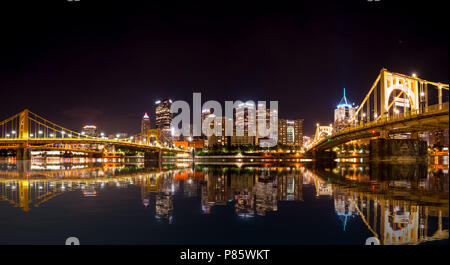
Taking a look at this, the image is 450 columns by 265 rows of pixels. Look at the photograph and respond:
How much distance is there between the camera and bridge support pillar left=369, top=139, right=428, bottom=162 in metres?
46.5

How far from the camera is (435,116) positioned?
34562 millimetres

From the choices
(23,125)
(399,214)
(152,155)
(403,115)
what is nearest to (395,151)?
(403,115)

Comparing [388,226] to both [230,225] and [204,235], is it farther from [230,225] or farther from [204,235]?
[204,235]

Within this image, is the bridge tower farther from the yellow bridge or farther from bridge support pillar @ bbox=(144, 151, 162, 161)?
the yellow bridge

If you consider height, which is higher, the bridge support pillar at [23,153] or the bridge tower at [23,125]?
the bridge tower at [23,125]

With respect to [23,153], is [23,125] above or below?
above

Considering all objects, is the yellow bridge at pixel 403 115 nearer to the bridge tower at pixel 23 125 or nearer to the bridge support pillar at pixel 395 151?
the bridge support pillar at pixel 395 151

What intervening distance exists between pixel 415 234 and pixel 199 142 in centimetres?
17591

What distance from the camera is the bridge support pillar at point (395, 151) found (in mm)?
46469

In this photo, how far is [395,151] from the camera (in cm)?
4688

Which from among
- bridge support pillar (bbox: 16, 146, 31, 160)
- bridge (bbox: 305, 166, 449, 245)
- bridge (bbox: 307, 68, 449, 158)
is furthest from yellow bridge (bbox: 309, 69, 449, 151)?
bridge support pillar (bbox: 16, 146, 31, 160)

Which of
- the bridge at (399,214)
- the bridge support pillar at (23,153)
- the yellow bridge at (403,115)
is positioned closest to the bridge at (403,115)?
the yellow bridge at (403,115)

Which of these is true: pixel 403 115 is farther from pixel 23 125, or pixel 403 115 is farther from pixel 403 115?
pixel 23 125
